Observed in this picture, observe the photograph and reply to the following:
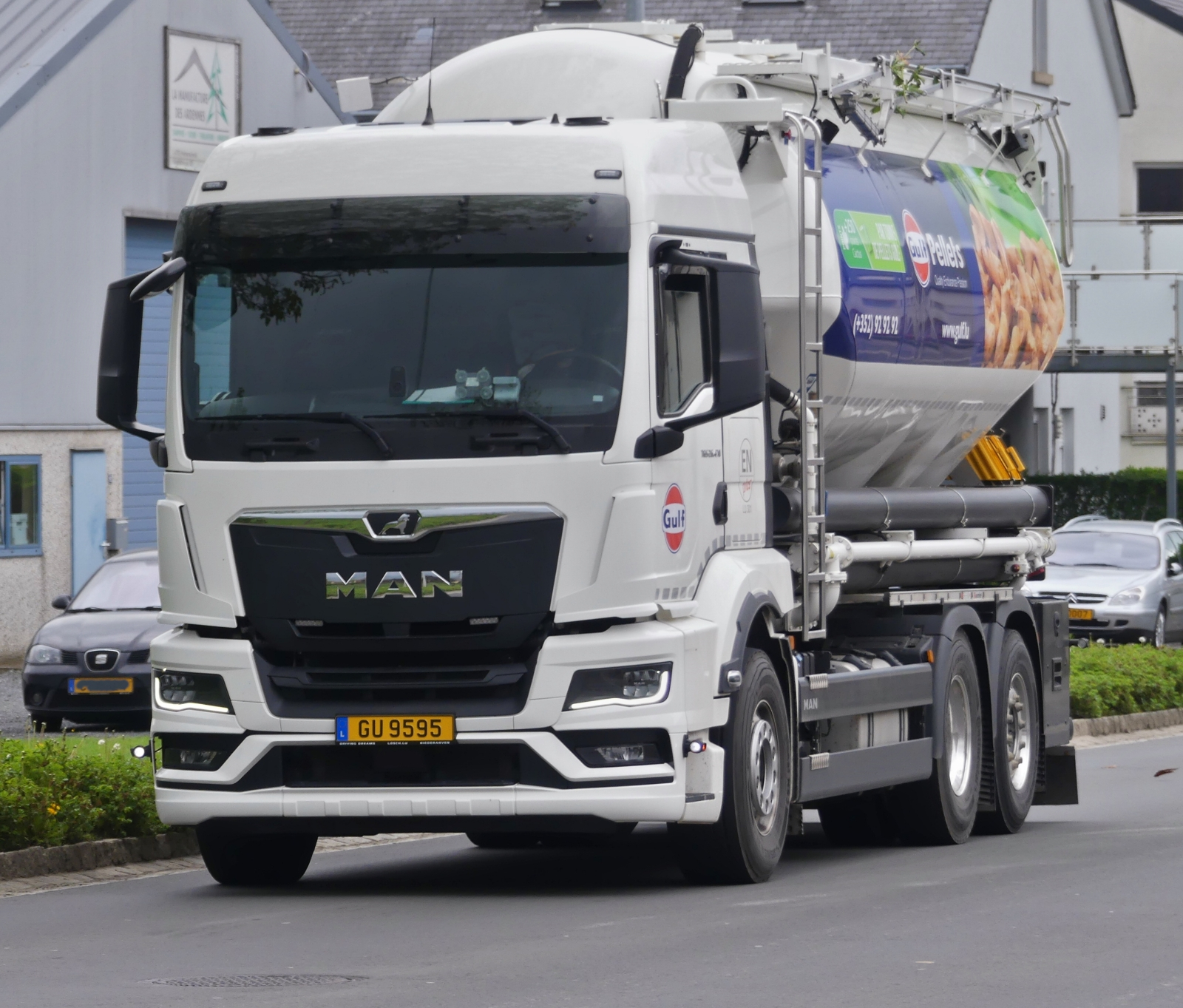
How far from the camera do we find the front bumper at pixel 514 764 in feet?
35.8

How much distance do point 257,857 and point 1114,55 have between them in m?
45.9

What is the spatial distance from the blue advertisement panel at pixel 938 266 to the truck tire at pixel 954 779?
5.75 feet

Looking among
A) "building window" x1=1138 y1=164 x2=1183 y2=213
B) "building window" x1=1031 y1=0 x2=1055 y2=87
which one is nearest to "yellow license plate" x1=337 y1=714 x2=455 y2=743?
"building window" x1=1031 y1=0 x2=1055 y2=87

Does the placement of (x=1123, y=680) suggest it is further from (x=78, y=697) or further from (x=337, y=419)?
(x=337, y=419)

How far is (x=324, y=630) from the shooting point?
36.4 ft

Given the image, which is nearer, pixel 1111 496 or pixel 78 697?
pixel 78 697

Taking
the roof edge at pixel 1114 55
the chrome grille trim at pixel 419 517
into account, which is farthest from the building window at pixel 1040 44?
the chrome grille trim at pixel 419 517

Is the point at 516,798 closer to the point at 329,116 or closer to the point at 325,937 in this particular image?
the point at 325,937

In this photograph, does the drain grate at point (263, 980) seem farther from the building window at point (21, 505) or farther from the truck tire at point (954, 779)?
the building window at point (21, 505)

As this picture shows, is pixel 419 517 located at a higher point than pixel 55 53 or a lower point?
lower

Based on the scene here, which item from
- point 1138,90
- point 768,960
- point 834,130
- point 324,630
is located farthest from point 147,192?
point 1138,90

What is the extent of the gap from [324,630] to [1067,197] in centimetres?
816

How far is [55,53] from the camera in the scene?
32688 mm

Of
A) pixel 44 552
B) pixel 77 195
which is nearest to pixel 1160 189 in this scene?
pixel 77 195
